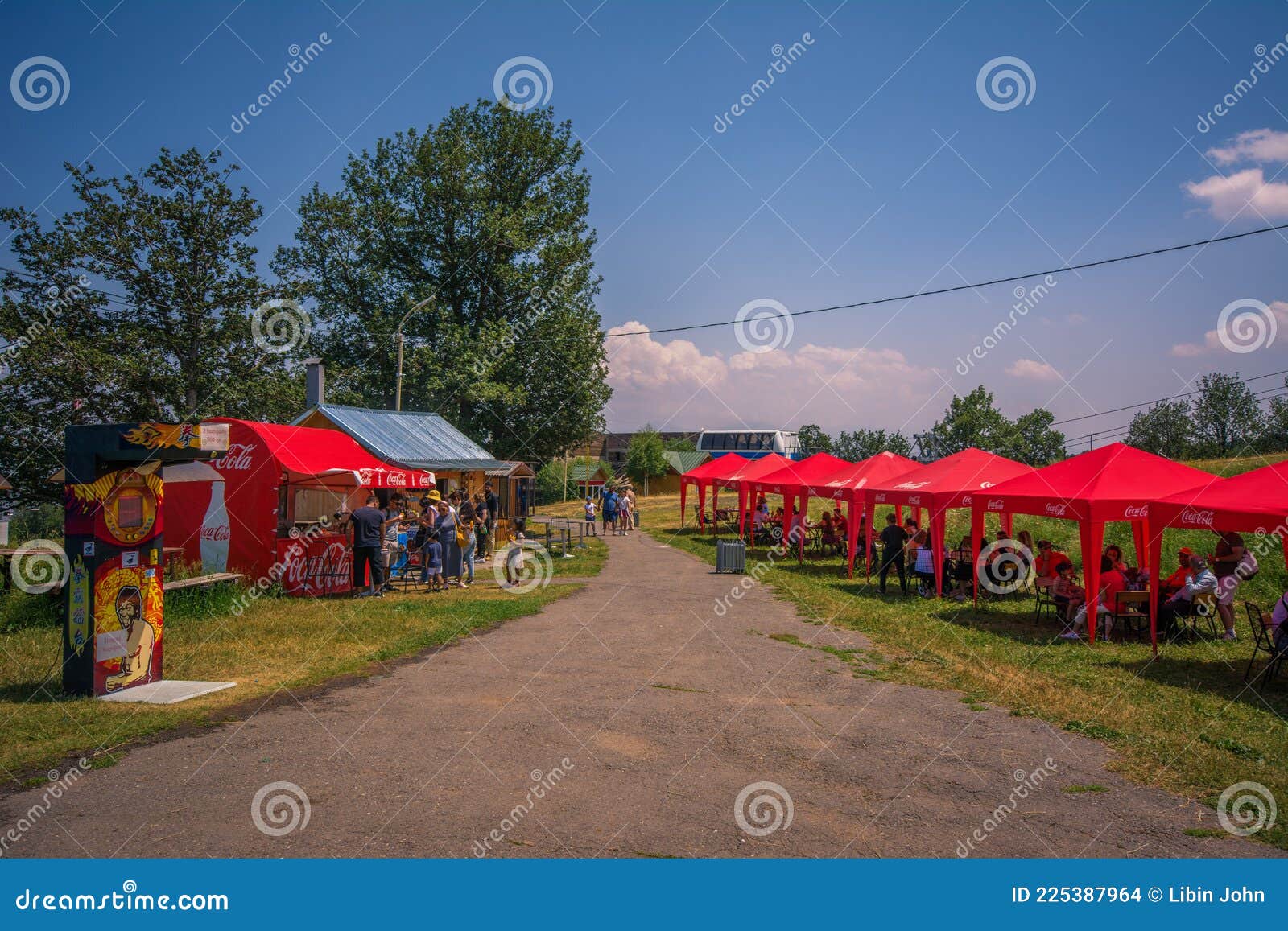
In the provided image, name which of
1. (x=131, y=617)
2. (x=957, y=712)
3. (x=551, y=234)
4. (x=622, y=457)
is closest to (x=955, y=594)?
(x=957, y=712)

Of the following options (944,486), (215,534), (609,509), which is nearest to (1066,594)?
Result: (944,486)

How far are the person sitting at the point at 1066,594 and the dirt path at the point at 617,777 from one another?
192 inches

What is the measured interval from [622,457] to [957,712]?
296 ft

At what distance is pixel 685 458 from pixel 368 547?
242 feet

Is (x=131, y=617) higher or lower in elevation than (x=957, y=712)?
higher

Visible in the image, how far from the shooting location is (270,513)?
55.3 ft

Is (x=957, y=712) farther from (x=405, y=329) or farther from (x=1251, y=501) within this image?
(x=405, y=329)

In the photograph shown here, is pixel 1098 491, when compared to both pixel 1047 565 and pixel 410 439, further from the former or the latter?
pixel 410 439

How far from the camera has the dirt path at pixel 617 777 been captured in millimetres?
5441

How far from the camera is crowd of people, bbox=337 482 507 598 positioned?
16.1 metres

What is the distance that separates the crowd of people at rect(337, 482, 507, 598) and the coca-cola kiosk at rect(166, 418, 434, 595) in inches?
21.3

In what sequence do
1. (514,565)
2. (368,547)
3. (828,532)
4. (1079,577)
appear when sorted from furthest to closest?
(828,532)
(514,565)
(1079,577)
(368,547)

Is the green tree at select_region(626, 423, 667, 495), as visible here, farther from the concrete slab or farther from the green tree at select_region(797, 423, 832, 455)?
the concrete slab

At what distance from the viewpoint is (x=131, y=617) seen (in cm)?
924
